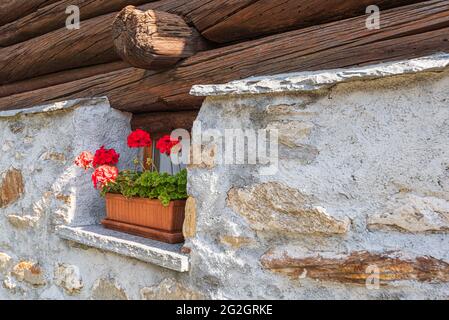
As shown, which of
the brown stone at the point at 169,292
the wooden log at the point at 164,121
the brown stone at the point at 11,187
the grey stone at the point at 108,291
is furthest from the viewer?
the brown stone at the point at 11,187

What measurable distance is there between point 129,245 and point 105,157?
473mm

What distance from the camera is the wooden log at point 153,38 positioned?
168 centimetres

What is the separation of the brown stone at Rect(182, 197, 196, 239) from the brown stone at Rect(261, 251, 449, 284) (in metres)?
0.30

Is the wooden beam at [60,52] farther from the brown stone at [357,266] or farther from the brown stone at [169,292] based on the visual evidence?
the brown stone at [357,266]

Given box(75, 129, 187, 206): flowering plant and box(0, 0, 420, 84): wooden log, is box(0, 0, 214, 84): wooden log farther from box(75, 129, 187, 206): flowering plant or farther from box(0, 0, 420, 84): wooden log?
box(75, 129, 187, 206): flowering plant

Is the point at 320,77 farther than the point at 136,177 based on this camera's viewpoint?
No

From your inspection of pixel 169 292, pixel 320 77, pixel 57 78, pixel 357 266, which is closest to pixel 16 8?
pixel 57 78

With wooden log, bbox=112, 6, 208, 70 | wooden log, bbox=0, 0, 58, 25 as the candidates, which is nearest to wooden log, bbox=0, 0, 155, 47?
wooden log, bbox=0, 0, 58, 25

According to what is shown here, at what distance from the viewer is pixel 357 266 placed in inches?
49.6

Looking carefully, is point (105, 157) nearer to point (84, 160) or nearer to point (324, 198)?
point (84, 160)

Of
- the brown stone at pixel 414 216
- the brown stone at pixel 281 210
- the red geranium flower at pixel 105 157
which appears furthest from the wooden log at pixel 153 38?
the brown stone at pixel 414 216

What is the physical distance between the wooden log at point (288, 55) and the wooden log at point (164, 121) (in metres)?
0.05
